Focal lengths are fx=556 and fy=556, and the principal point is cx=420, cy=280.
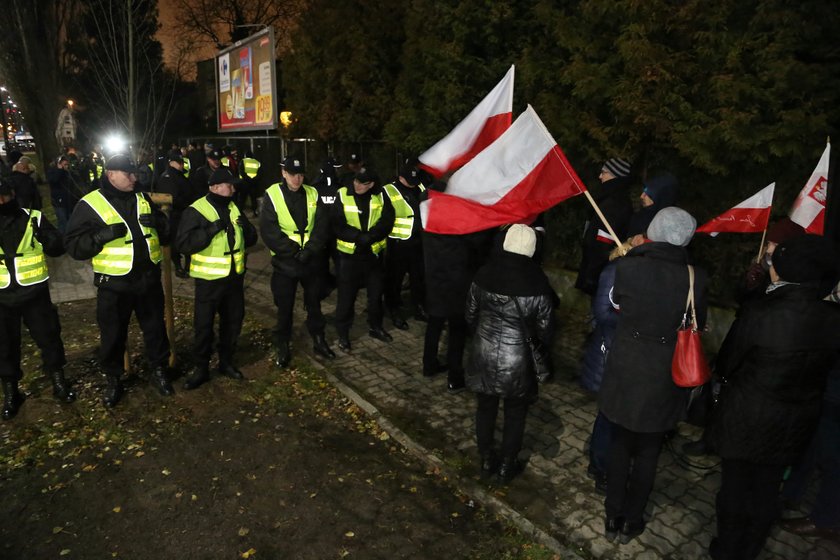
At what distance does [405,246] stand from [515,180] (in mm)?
3843

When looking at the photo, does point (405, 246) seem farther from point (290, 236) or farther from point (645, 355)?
point (645, 355)

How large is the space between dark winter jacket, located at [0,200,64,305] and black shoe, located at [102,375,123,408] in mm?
1081

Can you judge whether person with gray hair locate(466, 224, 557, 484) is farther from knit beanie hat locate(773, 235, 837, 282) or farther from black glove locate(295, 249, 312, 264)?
black glove locate(295, 249, 312, 264)

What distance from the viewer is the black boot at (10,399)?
5301 millimetres

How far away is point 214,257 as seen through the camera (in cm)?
550

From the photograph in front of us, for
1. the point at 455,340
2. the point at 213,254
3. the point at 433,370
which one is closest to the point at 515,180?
the point at 455,340

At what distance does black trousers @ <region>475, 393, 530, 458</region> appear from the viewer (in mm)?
4160

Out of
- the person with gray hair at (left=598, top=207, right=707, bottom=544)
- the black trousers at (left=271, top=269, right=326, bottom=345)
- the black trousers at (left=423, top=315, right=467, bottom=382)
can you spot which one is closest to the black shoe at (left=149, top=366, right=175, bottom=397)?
the black trousers at (left=271, top=269, right=326, bottom=345)

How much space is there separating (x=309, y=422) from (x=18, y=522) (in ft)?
7.52

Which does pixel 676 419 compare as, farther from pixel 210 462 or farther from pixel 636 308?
pixel 210 462

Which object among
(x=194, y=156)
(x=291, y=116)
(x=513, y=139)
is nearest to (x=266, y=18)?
(x=291, y=116)

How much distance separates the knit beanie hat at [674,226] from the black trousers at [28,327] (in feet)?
17.3

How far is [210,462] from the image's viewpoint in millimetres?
4656

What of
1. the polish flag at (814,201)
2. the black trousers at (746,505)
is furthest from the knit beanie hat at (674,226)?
the polish flag at (814,201)
